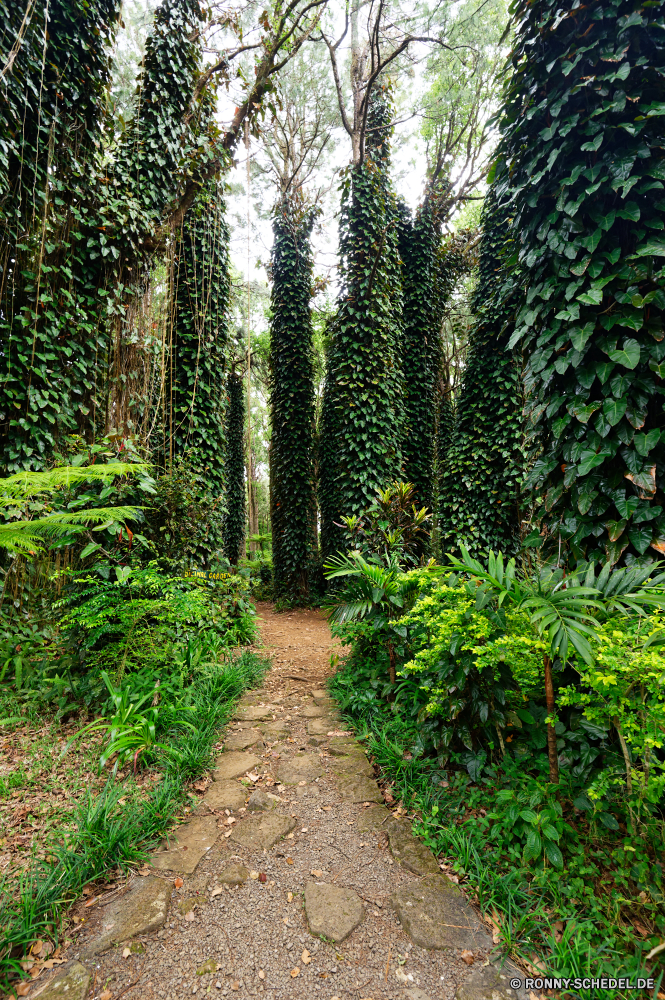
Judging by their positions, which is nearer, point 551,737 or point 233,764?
point 551,737

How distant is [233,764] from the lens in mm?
2656

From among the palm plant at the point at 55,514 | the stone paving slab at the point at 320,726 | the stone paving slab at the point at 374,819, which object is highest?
the palm plant at the point at 55,514

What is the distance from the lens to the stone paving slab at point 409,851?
75.2 inches

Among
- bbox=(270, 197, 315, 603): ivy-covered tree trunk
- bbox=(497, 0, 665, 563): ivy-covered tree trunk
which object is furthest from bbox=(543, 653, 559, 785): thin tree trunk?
bbox=(270, 197, 315, 603): ivy-covered tree trunk

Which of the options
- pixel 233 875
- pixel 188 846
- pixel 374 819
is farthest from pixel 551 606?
pixel 188 846

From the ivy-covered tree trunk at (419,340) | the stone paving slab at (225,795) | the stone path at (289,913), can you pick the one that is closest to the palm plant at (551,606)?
the stone path at (289,913)

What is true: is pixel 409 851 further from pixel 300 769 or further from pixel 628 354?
pixel 628 354

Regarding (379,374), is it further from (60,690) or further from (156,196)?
(60,690)

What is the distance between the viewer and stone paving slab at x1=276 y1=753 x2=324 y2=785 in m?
2.59

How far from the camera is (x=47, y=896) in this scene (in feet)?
5.33

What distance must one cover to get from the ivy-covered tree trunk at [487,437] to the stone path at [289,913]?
5.22 m

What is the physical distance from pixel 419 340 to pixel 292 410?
10.2ft

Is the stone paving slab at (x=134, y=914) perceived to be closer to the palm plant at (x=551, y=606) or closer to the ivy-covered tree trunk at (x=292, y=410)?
the palm plant at (x=551, y=606)

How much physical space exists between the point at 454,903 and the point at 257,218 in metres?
14.1
